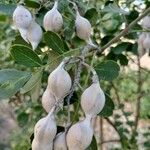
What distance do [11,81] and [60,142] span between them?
201mm

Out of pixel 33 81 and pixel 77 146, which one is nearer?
pixel 77 146

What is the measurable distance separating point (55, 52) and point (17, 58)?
3.1 inches

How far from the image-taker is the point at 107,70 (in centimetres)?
101

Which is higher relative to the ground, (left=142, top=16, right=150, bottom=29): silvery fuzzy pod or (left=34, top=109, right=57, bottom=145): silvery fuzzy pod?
(left=34, top=109, right=57, bottom=145): silvery fuzzy pod

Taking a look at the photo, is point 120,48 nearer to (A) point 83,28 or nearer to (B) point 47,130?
(A) point 83,28

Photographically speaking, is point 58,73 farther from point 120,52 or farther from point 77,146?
point 120,52

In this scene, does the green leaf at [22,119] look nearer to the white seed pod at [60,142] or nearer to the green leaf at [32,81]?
the green leaf at [32,81]

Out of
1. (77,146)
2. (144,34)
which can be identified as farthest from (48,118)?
(144,34)

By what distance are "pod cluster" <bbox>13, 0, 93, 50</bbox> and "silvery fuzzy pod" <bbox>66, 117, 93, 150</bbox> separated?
0.74ft

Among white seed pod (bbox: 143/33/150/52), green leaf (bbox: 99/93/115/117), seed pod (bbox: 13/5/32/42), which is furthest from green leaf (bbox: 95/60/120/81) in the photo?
white seed pod (bbox: 143/33/150/52)

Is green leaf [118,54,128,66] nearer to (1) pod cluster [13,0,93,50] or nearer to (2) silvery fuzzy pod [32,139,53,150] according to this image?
(1) pod cluster [13,0,93,50]

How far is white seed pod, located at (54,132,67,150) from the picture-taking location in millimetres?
823

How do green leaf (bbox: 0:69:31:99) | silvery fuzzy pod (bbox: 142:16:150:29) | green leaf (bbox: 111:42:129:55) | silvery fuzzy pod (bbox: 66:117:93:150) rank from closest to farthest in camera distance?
silvery fuzzy pod (bbox: 66:117:93:150), green leaf (bbox: 0:69:31:99), silvery fuzzy pod (bbox: 142:16:150:29), green leaf (bbox: 111:42:129:55)

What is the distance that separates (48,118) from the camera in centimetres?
84
